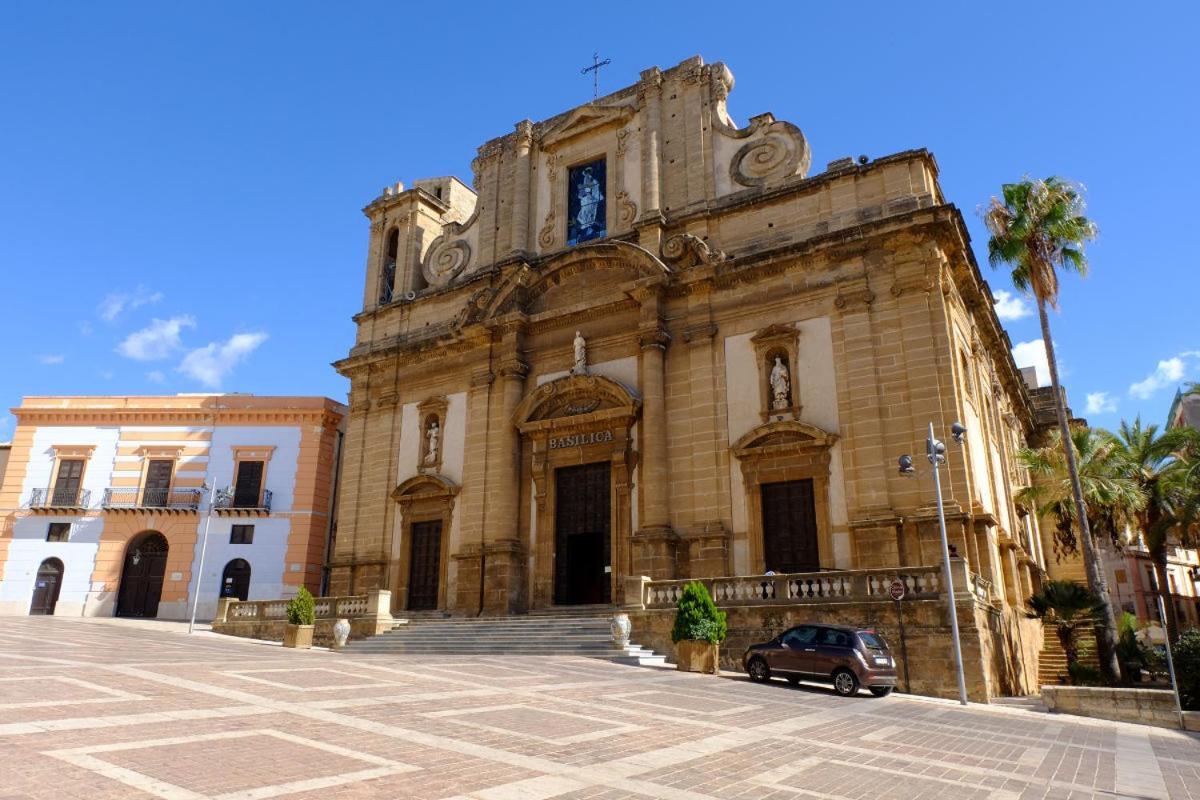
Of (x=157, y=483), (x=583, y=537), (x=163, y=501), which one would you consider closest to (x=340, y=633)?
(x=583, y=537)

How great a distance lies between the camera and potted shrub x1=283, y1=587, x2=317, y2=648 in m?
21.1

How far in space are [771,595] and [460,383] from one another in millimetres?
14404

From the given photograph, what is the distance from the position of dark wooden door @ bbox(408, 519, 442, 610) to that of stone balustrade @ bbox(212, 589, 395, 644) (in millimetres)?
2244

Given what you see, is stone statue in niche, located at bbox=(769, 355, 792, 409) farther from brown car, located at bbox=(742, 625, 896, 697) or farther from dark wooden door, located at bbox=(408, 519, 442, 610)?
dark wooden door, located at bbox=(408, 519, 442, 610)

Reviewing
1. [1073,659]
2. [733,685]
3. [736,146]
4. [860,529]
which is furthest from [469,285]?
[1073,659]

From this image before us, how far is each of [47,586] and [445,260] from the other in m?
20.4

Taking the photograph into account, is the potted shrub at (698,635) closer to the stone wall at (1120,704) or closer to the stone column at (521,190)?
the stone wall at (1120,704)

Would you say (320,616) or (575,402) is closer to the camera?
(320,616)

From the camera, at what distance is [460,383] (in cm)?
2780

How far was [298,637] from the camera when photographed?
69.3 feet

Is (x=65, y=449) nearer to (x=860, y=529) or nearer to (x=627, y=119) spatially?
(x=627, y=119)

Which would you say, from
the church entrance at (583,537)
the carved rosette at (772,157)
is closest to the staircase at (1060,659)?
the church entrance at (583,537)

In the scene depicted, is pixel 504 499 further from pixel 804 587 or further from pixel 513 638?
pixel 804 587

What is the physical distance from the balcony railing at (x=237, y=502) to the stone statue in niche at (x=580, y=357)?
1547 centimetres
